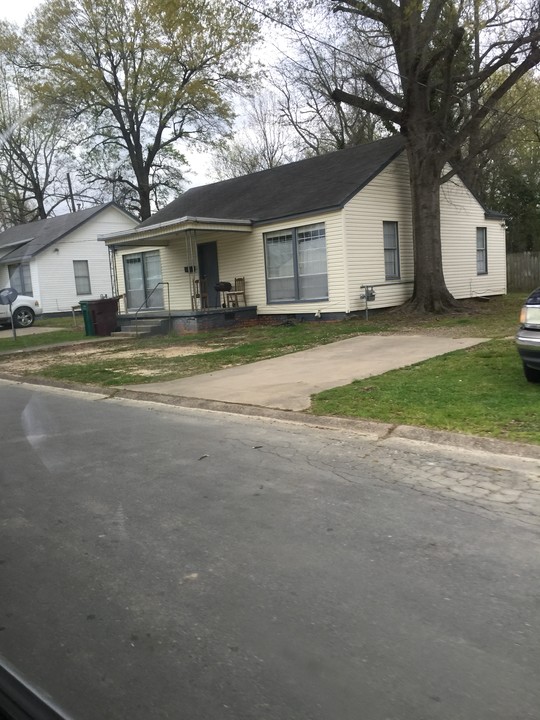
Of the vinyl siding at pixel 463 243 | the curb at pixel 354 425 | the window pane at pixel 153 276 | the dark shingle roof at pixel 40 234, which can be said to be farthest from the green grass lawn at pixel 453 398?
the dark shingle roof at pixel 40 234

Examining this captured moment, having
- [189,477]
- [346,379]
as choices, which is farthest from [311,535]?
[346,379]

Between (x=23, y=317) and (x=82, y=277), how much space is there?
22.1 ft

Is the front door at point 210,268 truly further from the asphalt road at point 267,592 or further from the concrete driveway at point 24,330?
the asphalt road at point 267,592

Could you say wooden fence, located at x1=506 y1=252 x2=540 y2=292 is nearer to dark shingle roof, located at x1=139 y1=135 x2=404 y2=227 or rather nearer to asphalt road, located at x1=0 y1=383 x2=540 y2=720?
dark shingle roof, located at x1=139 y1=135 x2=404 y2=227

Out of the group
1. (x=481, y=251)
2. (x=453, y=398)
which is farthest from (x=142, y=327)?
(x=453, y=398)

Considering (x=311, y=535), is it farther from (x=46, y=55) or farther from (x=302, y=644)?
(x=46, y=55)

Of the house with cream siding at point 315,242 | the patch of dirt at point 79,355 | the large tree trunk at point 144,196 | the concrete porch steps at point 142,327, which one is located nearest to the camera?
the patch of dirt at point 79,355

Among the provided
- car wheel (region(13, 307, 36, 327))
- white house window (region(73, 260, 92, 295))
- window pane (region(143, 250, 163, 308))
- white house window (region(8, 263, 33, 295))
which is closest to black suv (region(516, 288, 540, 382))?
window pane (region(143, 250, 163, 308))

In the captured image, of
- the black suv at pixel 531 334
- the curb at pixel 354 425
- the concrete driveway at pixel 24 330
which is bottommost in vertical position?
the curb at pixel 354 425

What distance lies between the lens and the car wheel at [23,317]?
25.2m

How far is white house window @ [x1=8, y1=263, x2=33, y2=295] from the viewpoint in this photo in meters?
31.1

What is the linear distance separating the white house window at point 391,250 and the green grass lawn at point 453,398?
9.28m

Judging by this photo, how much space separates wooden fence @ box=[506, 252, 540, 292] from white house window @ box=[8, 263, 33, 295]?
24040mm

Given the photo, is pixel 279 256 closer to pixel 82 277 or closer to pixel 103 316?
pixel 103 316
